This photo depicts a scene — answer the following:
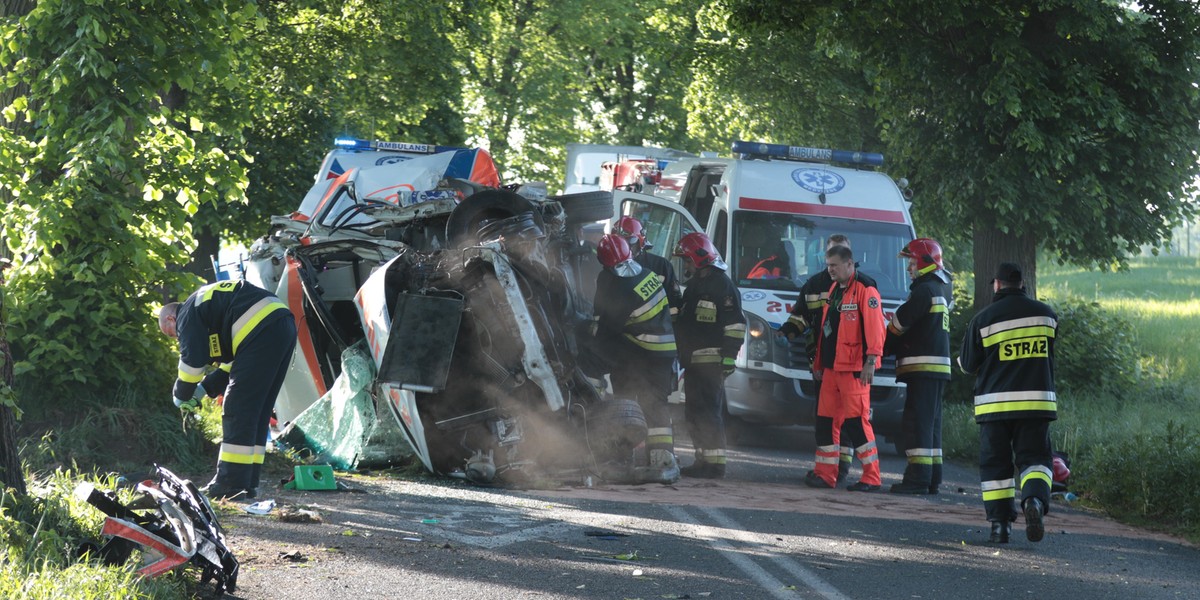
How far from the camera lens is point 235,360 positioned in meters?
8.38

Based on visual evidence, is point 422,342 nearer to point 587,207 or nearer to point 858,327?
point 587,207

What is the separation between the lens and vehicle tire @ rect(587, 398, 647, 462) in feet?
33.0

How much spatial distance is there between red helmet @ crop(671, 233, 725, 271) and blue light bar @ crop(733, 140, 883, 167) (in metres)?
3.61

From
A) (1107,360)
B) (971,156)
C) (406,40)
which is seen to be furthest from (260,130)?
(1107,360)

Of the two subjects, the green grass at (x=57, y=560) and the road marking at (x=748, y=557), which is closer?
the green grass at (x=57, y=560)

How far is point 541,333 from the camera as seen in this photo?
32.6 feet

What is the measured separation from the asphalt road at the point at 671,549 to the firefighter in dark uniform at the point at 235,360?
39cm

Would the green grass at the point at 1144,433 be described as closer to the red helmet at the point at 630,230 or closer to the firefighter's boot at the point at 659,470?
the firefighter's boot at the point at 659,470

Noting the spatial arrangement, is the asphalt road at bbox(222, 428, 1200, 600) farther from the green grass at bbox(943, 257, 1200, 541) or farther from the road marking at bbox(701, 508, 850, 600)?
the green grass at bbox(943, 257, 1200, 541)

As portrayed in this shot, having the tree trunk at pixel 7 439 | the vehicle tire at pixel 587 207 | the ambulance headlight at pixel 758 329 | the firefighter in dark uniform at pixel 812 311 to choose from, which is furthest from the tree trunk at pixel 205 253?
the tree trunk at pixel 7 439

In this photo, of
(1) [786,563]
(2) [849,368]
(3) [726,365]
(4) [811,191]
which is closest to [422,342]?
(3) [726,365]

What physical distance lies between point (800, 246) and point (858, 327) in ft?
11.3

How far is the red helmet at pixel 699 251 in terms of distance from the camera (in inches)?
439

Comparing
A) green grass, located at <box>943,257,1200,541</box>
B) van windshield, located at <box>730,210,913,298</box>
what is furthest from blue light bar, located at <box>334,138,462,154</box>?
green grass, located at <box>943,257,1200,541</box>
